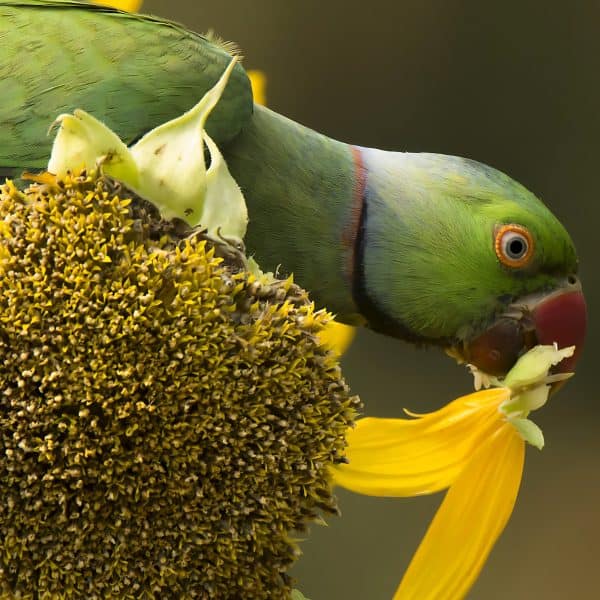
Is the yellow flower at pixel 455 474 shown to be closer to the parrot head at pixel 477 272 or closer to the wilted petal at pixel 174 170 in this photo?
the parrot head at pixel 477 272

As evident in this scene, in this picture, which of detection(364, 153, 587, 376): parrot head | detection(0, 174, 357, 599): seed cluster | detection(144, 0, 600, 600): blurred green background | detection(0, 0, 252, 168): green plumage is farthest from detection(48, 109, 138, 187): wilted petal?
detection(144, 0, 600, 600): blurred green background

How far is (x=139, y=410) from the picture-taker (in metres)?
0.54

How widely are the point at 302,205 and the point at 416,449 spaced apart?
0.29m

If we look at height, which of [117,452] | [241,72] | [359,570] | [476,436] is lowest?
[359,570]

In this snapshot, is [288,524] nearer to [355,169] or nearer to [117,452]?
[117,452]

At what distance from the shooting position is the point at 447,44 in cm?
161

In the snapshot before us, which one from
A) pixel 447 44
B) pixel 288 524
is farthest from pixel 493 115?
pixel 288 524

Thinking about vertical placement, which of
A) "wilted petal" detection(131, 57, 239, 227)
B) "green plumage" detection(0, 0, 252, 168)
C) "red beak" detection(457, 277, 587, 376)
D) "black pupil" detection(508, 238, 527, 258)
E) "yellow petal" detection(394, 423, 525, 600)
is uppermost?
"wilted petal" detection(131, 57, 239, 227)

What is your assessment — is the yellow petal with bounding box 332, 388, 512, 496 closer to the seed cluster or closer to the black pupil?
the black pupil

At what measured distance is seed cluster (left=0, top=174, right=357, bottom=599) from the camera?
534 mm

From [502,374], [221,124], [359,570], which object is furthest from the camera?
[359,570]

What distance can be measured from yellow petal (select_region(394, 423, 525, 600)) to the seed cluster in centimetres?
34

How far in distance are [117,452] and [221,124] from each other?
440mm

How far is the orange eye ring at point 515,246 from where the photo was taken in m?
0.98
